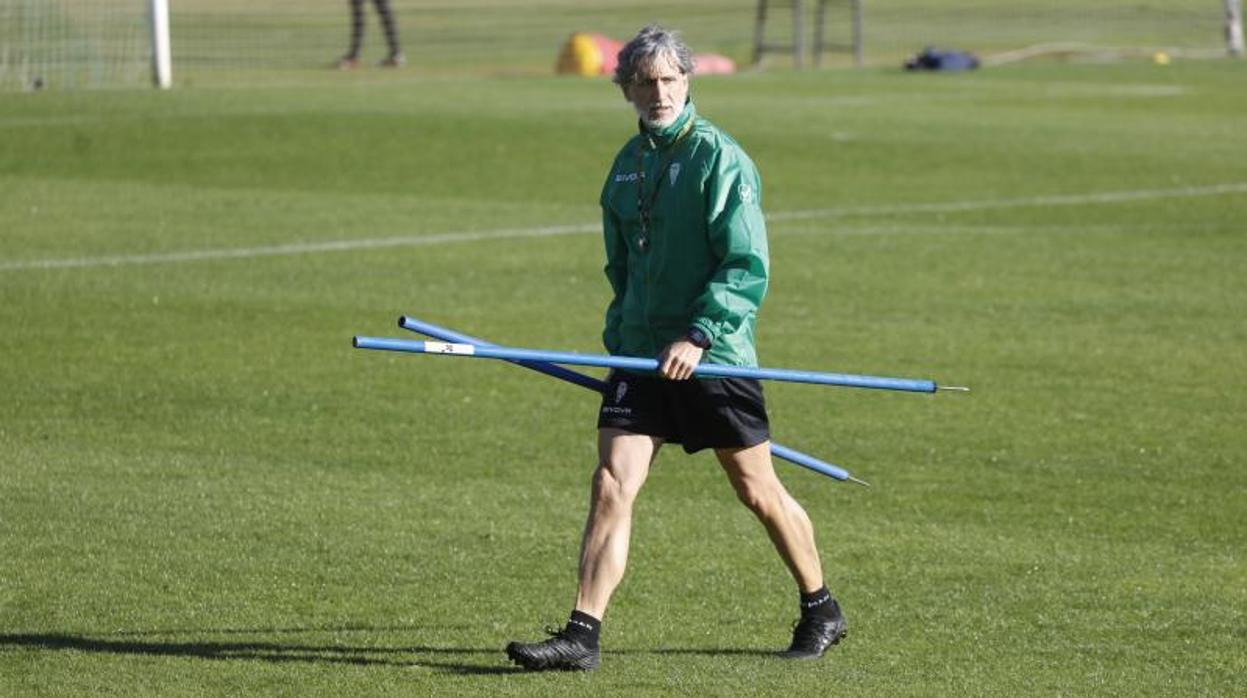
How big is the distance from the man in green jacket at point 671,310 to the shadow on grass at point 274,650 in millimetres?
397

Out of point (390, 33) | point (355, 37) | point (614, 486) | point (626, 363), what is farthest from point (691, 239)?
point (355, 37)

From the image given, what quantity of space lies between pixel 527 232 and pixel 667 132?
12.0 meters

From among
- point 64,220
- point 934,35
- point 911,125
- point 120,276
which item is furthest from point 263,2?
point 120,276

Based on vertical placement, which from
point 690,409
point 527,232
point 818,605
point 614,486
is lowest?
point 527,232

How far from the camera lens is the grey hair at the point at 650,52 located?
7.27 meters

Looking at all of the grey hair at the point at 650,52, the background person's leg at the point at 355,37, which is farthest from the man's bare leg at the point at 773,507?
the background person's leg at the point at 355,37

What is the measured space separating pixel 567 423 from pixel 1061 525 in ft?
10.1

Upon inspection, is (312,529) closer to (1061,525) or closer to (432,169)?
(1061,525)

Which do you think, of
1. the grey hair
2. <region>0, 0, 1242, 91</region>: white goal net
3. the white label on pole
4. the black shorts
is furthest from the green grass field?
<region>0, 0, 1242, 91</region>: white goal net

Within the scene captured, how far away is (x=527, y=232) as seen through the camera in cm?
1930

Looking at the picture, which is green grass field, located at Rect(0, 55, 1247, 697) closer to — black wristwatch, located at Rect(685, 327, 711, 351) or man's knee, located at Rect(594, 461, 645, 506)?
man's knee, located at Rect(594, 461, 645, 506)

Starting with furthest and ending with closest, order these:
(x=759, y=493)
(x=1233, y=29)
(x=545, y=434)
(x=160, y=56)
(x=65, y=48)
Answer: (x=1233, y=29) < (x=65, y=48) < (x=160, y=56) < (x=545, y=434) < (x=759, y=493)

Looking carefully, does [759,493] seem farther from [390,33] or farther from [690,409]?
[390,33]

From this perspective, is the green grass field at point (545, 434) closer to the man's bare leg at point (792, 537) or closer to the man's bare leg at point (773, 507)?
the man's bare leg at point (792, 537)
